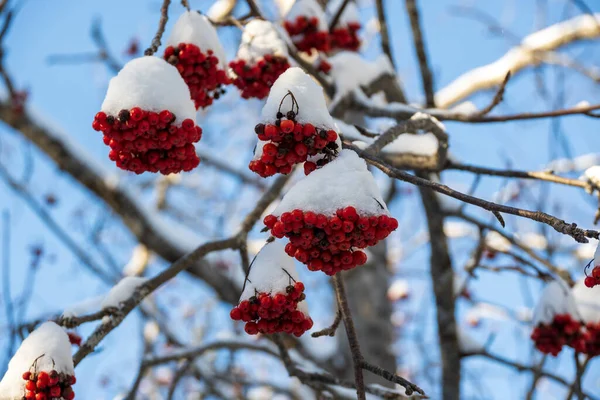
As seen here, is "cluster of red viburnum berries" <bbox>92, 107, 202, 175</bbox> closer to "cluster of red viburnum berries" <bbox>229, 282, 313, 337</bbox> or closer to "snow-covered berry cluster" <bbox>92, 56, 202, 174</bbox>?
"snow-covered berry cluster" <bbox>92, 56, 202, 174</bbox>

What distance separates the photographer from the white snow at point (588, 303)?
8.50 feet

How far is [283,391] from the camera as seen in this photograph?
4.05 metres

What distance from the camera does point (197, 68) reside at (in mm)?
2066

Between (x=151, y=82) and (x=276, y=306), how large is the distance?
795 millimetres

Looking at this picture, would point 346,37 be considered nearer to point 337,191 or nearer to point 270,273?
point 270,273

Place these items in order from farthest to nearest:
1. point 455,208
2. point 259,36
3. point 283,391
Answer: point 283,391, point 455,208, point 259,36

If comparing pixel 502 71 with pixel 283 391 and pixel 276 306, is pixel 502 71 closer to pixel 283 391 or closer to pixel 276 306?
pixel 283 391

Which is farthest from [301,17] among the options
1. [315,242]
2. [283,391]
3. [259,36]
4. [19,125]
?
[19,125]

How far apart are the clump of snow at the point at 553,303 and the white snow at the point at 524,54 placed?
117 inches

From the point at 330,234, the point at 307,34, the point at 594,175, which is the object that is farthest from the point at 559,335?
the point at 307,34

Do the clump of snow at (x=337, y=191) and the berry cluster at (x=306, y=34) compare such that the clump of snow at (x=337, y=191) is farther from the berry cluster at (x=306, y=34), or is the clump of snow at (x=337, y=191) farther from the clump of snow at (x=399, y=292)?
the clump of snow at (x=399, y=292)

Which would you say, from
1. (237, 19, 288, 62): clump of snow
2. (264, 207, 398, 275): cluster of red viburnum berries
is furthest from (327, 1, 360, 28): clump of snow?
(264, 207, 398, 275): cluster of red viburnum berries

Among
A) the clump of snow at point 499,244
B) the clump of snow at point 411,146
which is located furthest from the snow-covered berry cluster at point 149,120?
the clump of snow at point 499,244

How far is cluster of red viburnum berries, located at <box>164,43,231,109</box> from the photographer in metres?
2.03
